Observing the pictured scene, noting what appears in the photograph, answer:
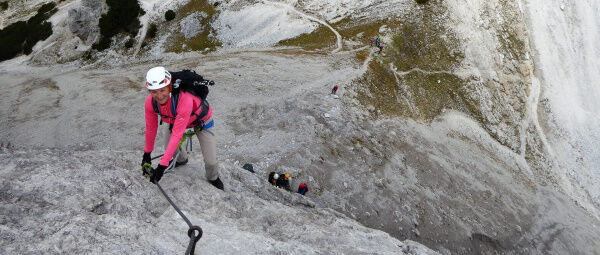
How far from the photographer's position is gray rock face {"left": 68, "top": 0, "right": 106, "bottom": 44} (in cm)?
4559

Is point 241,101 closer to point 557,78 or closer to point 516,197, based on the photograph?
point 516,197

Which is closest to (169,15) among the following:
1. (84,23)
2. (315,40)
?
(84,23)

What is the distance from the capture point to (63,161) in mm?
9922

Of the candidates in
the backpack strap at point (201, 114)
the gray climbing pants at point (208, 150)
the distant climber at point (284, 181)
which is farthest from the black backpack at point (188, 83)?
the distant climber at point (284, 181)

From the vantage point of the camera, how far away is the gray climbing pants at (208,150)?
10164mm

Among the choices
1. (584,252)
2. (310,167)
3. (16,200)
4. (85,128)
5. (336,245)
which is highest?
(16,200)

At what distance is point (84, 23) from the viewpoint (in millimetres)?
45781

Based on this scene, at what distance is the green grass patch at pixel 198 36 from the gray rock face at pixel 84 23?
10.3 m

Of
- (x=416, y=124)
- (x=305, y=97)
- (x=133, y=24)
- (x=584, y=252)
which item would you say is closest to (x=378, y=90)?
(x=416, y=124)

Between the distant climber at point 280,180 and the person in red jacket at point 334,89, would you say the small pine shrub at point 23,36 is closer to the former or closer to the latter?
the person in red jacket at point 334,89

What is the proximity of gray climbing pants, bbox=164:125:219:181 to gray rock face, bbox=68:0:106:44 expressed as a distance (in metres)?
44.3

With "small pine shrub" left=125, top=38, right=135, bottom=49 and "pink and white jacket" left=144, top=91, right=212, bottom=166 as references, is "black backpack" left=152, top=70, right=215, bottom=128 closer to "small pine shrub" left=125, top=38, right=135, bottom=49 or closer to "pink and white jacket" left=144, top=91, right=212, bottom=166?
"pink and white jacket" left=144, top=91, right=212, bottom=166

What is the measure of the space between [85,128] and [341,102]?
20.0 meters

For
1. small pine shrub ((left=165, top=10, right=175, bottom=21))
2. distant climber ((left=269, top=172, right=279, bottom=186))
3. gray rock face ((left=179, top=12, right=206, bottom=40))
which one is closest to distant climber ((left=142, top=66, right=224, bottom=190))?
distant climber ((left=269, top=172, right=279, bottom=186))
